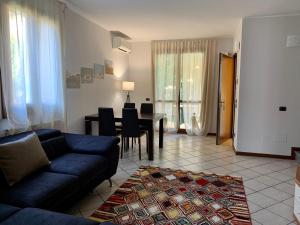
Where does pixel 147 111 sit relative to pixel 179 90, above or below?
below

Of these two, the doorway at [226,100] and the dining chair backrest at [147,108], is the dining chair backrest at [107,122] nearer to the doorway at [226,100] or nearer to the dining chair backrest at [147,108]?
the dining chair backrest at [147,108]

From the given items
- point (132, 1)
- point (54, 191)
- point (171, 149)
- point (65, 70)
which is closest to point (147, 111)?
point (171, 149)

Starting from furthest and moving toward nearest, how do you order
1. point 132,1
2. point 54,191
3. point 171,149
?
1. point 171,149
2. point 132,1
3. point 54,191

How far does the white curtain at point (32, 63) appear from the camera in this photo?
262 centimetres

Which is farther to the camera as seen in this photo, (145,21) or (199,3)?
(145,21)

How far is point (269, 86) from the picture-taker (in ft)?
13.9

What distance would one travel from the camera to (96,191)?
2885 millimetres

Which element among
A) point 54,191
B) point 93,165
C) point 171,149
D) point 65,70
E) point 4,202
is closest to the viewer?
point 4,202

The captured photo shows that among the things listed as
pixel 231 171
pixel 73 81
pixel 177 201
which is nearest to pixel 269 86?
pixel 231 171

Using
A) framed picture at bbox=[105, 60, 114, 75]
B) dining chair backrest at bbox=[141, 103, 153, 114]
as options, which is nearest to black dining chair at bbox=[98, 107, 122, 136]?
dining chair backrest at bbox=[141, 103, 153, 114]

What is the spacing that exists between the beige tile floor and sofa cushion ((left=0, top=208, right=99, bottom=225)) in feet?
2.89

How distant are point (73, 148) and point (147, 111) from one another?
8.60 ft

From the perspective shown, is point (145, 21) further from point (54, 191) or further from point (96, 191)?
point (54, 191)

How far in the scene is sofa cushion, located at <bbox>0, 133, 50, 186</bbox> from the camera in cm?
202
